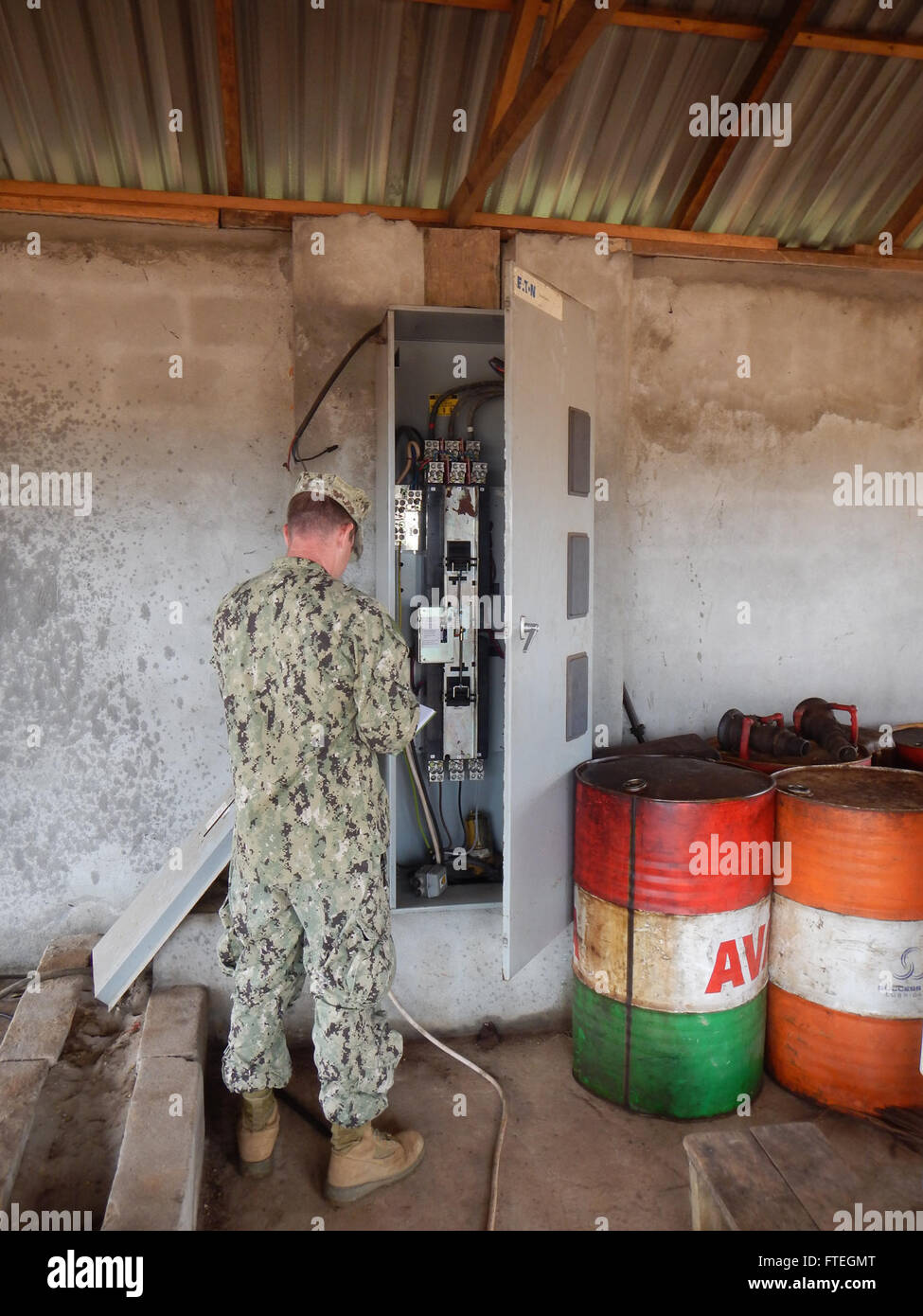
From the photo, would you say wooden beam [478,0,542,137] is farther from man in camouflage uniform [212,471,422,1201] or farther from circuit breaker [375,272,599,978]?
man in camouflage uniform [212,471,422,1201]

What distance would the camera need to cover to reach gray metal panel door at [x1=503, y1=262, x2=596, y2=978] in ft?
8.13

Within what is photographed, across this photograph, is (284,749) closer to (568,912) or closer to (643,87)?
(568,912)

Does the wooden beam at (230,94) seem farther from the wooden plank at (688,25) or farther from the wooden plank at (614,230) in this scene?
the wooden plank at (688,25)

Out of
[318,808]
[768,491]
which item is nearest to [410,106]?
[768,491]

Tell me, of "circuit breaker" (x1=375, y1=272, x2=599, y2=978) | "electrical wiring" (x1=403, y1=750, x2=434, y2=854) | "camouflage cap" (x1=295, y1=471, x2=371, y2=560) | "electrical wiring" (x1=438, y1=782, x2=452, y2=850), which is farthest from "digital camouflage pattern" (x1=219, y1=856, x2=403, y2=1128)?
"electrical wiring" (x1=438, y1=782, x2=452, y2=850)

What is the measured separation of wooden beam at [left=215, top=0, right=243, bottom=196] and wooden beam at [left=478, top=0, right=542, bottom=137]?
0.83m

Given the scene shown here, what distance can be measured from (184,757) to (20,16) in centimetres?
248

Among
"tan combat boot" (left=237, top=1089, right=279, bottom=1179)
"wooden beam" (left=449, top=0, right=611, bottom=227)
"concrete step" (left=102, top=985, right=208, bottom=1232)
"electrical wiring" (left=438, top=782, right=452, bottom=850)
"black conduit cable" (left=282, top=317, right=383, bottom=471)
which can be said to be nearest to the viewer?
"concrete step" (left=102, top=985, right=208, bottom=1232)

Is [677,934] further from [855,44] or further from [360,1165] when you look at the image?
[855,44]

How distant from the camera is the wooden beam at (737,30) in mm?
2934
